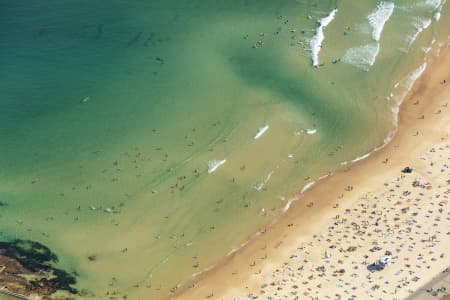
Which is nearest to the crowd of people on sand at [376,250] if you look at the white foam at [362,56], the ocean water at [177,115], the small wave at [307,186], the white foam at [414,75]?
the small wave at [307,186]

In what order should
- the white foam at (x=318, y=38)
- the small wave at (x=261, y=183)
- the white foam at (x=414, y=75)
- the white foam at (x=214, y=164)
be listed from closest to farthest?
the small wave at (x=261, y=183) < the white foam at (x=214, y=164) < the white foam at (x=414, y=75) < the white foam at (x=318, y=38)

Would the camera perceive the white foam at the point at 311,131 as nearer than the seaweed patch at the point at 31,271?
No

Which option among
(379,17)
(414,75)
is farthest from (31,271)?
(379,17)

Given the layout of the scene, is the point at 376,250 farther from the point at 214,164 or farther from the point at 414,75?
the point at 414,75

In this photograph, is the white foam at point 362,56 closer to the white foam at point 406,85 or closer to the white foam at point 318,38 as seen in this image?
the white foam at point 318,38

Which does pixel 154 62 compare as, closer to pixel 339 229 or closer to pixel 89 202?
pixel 89 202

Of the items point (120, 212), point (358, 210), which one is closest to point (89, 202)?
point (120, 212)

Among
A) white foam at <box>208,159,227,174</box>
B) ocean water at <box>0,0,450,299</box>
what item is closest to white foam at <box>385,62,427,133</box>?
ocean water at <box>0,0,450,299</box>

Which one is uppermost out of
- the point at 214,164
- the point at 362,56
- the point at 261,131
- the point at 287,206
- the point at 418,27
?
the point at 418,27
